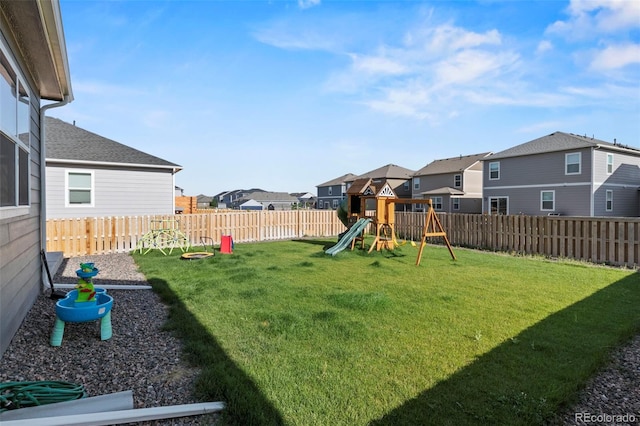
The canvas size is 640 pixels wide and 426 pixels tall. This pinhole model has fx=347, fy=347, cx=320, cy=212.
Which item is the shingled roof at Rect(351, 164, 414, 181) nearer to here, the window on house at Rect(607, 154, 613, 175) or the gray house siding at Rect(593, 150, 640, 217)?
the gray house siding at Rect(593, 150, 640, 217)

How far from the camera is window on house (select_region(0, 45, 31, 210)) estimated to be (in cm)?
349

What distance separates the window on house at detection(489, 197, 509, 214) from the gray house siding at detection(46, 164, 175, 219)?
81.4 ft

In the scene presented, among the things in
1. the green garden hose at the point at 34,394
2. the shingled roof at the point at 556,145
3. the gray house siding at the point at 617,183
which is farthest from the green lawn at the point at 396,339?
the shingled roof at the point at 556,145

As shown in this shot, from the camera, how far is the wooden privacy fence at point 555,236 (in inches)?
366

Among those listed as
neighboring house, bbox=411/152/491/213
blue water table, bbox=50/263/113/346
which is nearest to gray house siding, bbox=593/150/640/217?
neighboring house, bbox=411/152/491/213

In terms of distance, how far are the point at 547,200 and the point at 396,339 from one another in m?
26.3

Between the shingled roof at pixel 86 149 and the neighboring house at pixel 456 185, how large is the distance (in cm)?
2589

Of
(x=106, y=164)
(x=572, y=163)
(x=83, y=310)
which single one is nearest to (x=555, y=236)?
(x=83, y=310)

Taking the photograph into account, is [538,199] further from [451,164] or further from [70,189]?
[70,189]

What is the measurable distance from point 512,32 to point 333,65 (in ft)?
20.9

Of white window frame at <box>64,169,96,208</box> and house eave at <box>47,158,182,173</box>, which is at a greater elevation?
house eave at <box>47,158,182,173</box>

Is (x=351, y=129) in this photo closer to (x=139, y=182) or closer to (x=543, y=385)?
(x=139, y=182)

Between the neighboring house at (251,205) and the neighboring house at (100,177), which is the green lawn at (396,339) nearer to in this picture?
the neighboring house at (100,177)

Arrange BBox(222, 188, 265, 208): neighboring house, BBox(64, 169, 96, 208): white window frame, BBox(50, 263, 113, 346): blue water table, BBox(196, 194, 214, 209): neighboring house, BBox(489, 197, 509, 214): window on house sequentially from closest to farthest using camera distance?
BBox(50, 263, 113, 346): blue water table → BBox(64, 169, 96, 208): white window frame → BBox(489, 197, 509, 214): window on house → BBox(196, 194, 214, 209): neighboring house → BBox(222, 188, 265, 208): neighboring house
